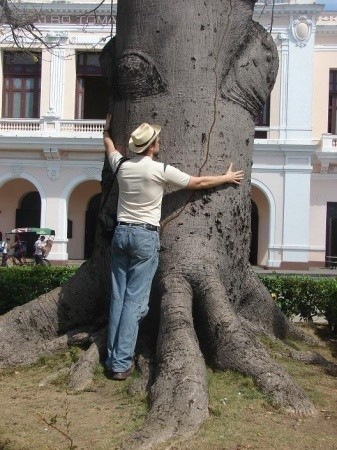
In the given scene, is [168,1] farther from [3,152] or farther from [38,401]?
[3,152]

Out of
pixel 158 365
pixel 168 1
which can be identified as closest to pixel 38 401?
pixel 158 365

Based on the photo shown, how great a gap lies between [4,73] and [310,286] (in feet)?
61.7

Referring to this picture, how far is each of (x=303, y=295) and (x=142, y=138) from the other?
16.5 ft

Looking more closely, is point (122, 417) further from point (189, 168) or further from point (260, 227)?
point (260, 227)

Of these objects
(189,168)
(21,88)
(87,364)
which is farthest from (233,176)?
(21,88)

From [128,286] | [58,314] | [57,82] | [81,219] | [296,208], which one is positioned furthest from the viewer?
[81,219]

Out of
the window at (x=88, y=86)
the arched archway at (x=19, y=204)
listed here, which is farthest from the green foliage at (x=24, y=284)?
the arched archway at (x=19, y=204)

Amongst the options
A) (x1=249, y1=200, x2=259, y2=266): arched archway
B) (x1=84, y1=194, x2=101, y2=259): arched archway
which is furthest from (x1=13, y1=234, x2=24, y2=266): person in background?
(x1=249, y1=200, x2=259, y2=266): arched archway

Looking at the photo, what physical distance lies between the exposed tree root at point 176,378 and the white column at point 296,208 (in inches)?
753

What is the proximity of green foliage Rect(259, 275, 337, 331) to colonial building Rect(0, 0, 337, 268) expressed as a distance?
46.9 ft

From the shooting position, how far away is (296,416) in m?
3.16

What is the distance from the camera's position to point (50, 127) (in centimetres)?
2294

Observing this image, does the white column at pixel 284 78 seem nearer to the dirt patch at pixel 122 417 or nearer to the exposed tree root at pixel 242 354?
the exposed tree root at pixel 242 354

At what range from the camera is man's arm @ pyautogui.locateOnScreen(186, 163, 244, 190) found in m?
3.88
